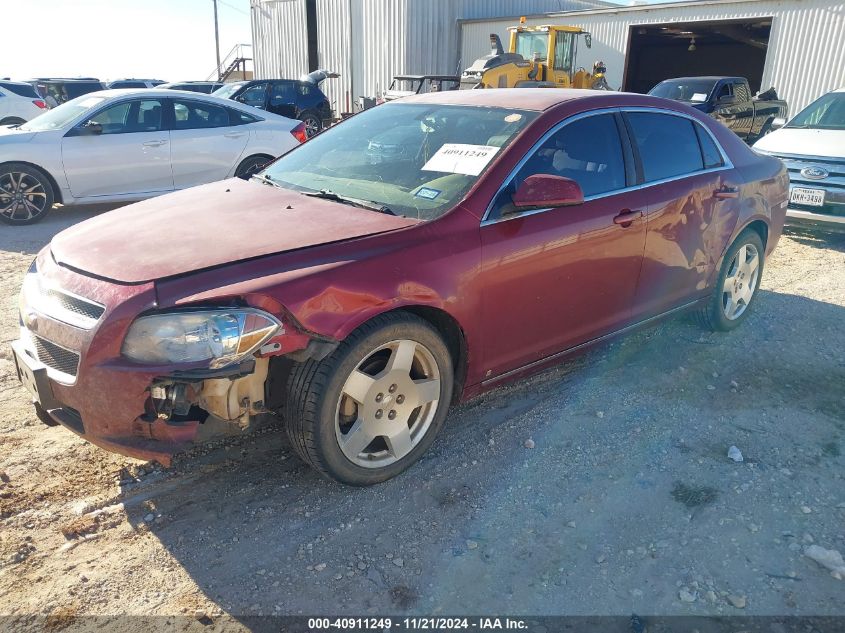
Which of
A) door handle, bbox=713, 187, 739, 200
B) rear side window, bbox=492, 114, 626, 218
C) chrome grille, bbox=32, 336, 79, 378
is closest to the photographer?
chrome grille, bbox=32, 336, 79, 378

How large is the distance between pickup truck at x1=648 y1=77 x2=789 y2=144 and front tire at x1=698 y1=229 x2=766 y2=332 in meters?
9.71

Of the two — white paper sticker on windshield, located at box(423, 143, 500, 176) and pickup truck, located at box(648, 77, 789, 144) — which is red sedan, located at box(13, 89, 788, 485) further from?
pickup truck, located at box(648, 77, 789, 144)

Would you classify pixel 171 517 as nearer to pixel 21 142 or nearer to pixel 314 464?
pixel 314 464

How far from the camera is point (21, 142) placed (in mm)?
7891

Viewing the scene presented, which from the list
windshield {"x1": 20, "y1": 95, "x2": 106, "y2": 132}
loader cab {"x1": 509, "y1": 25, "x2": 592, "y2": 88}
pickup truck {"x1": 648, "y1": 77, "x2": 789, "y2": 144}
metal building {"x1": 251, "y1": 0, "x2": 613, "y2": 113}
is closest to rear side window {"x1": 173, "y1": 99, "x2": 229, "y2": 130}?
windshield {"x1": 20, "y1": 95, "x2": 106, "y2": 132}

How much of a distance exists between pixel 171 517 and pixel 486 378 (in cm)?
156

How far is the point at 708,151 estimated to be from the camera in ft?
14.5

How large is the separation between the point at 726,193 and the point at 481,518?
2845 mm

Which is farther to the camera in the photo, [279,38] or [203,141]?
[279,38]

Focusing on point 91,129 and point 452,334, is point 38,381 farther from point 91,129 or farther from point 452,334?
point 91,129

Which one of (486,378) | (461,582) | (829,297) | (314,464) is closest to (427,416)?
(486,378)

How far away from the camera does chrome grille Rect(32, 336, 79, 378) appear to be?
100 inches

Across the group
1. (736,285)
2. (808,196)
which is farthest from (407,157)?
(808,196)

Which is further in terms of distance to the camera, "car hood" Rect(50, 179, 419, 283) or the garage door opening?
the garage door opening
